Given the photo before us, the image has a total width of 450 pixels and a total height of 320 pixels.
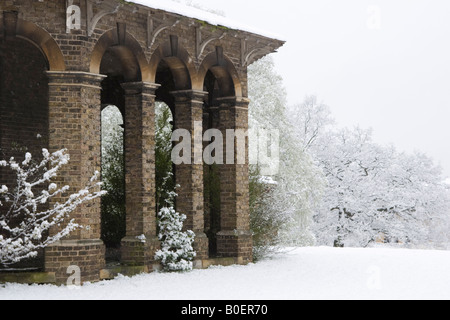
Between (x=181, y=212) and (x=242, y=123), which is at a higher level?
(x=242, y=123)

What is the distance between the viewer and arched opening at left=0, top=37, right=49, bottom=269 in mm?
15086

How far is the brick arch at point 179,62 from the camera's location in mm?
14438

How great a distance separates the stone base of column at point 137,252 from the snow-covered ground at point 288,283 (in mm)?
424

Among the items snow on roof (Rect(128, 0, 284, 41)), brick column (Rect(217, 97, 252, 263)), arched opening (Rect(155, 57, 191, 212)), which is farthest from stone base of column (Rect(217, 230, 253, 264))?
snow on roof (Rect(128, 0, 284, 41))

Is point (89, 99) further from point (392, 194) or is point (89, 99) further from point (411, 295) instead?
point (392, 194)

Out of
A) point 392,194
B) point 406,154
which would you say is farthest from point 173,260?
point 406,154

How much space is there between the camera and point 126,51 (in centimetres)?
1367

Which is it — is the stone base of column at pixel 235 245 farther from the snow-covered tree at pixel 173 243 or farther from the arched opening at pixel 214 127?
the snow-covered tree at pixel 173 243

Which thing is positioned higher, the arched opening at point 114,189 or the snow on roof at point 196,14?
the snow on roof at point 196,14

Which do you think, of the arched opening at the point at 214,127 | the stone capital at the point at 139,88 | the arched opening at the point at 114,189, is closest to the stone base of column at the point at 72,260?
the arched opening at the point at 114,189

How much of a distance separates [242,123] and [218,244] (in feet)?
9.21

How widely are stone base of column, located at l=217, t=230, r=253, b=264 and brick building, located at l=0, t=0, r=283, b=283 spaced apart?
0.02 meters

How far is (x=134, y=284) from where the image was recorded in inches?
485

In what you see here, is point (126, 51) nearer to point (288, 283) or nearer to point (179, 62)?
point (179, 62)
